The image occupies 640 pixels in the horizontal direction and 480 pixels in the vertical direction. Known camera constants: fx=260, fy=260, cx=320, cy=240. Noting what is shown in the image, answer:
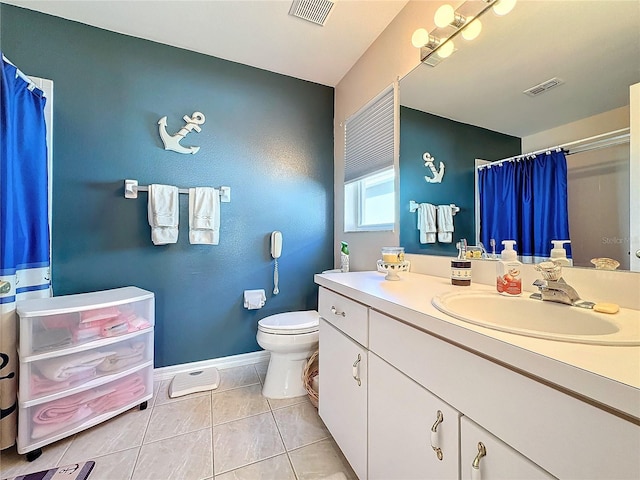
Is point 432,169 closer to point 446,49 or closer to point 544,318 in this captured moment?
point 446,49

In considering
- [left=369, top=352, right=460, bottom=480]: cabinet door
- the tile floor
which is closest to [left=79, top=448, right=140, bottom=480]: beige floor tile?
the tile floor

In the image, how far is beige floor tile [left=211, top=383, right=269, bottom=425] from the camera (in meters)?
1.48

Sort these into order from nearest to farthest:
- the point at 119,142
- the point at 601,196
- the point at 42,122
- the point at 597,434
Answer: the point at 597,434
the point at 601,196
the point at 42,122
the point at 119,142

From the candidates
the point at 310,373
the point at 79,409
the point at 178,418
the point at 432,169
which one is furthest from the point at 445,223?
the point at 79,409

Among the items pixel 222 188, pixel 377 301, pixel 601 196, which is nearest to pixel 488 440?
pixel 377 301

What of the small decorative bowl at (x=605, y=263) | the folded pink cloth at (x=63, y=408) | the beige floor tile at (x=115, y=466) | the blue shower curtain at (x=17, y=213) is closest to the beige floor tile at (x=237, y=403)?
the beige floor tile at (x=115, y=466)

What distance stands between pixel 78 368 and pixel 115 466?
19.3 inches

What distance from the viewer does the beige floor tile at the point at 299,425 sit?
130cm

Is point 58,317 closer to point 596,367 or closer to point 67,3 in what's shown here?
point 67,3

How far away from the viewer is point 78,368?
1.29 meters

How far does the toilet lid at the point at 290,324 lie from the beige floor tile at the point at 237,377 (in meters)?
0.46

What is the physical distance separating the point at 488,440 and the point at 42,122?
235cm

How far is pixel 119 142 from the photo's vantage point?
173 cm

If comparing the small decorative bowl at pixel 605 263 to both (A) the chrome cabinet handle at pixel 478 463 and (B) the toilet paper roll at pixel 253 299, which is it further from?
Answer: (B) the toilet paper roll at pixel 253 299
